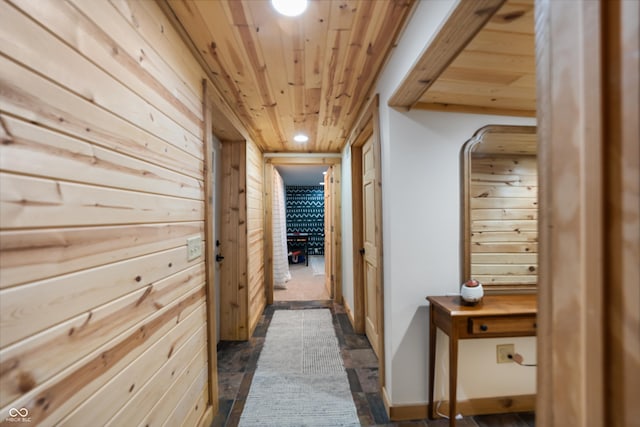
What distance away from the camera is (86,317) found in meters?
0.70

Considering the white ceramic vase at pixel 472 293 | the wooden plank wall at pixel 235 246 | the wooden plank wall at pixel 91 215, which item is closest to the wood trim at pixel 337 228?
the wooden plank wall at pixel 235 246

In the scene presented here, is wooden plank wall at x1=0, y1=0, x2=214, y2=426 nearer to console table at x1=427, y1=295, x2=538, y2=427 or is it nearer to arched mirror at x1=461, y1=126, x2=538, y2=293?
console table at x1=427, y1=295, x2=538, y2=427

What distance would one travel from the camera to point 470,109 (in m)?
1.65

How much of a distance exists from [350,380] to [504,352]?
3.66 ft

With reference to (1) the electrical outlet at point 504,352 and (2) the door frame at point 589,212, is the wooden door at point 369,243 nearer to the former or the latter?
(1) the electrical outlet at point 504,352

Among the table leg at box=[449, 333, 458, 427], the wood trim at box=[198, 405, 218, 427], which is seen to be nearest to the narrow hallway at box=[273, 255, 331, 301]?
the wood trim at box=[198, 405, 218, 427]

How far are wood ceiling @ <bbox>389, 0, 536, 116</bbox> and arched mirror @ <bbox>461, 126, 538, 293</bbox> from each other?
21cm

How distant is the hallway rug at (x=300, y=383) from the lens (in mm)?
1582

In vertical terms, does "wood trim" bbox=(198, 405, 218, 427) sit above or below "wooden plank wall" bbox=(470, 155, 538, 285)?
Result: below

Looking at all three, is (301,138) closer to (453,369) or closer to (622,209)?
(453,369)

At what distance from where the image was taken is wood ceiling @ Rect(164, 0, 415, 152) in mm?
1112

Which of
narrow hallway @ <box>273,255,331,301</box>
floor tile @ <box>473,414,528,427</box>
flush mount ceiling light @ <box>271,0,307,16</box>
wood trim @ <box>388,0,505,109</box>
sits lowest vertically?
floor tile @ <box>473,414,528,427</box>

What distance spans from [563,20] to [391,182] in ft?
3.82

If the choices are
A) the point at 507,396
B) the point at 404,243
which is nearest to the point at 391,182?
the point at 404,243
